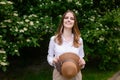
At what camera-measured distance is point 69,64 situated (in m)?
4.14

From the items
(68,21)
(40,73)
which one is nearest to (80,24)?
(40,73)

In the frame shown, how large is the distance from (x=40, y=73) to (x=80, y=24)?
1564 mm

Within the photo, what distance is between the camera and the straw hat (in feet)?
13.6

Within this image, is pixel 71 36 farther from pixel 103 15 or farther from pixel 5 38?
pixel 103 15

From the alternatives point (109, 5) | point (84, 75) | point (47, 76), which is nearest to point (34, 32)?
point (47, 76)

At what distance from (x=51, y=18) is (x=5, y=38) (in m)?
1.26

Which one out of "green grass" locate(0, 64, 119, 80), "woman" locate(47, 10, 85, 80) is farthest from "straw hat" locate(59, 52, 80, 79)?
"green grass" locate(0, 64, 119, 80)

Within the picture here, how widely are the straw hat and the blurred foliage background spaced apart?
2.46 meters

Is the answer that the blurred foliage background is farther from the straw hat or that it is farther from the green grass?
the straw hat

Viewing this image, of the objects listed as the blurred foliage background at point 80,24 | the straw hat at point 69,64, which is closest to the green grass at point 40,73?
the blurred foliage background at point 80,24

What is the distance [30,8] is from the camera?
7715 millimetres

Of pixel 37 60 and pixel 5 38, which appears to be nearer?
pixel 5 38

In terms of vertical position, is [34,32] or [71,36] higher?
[71,36]

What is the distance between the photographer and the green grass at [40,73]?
794 centimetres
